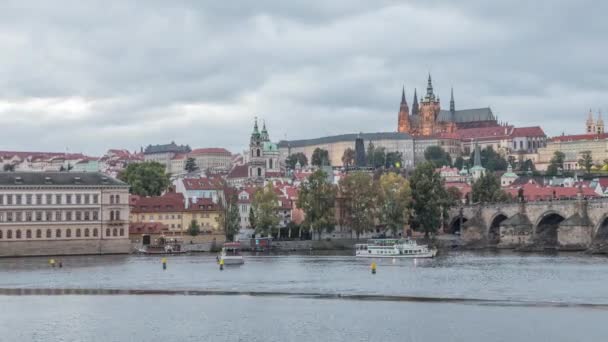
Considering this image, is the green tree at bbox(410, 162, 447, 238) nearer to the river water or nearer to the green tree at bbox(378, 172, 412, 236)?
the green tree at bbox(378, 172, 412, 236)

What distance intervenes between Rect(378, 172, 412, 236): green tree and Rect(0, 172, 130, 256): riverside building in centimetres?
2394

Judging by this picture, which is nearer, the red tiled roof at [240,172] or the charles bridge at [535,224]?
the charles bridge at [535,224]

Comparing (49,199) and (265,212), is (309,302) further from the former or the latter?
(265,212)

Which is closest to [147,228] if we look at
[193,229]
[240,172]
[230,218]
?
[193,229]

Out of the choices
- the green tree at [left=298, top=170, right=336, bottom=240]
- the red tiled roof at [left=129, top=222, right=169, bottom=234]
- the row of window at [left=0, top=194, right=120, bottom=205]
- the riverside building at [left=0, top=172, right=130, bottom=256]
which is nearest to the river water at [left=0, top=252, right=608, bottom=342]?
the riverside building at [left=0, top=172, right=130, bottom=256]

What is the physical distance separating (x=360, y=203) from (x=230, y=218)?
12.4 m

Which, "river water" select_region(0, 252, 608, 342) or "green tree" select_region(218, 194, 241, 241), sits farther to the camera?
"green tree" select_region(218, 194, 241, 241)

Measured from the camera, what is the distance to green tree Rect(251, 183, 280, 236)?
10231 cm

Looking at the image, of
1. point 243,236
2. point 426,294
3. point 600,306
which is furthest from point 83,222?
point 600,306

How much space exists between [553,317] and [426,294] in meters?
10.6

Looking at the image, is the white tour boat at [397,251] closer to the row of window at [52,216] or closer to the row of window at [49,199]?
the row of window at [52,216]

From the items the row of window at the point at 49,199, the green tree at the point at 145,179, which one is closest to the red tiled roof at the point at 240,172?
the green tree at the point at 145,179

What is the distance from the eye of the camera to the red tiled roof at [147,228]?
99750mm

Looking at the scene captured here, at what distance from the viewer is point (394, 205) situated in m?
103
